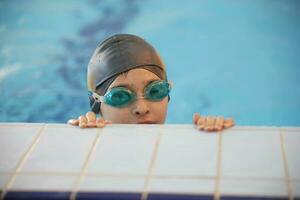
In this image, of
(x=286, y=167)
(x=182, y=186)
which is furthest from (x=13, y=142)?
(x=286, y=167)

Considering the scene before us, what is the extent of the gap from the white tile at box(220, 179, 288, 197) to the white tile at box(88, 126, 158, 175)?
26 centimetres

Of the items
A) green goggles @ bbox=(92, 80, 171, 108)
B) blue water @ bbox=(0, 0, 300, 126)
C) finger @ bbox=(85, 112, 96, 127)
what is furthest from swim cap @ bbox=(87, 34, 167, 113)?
blue water @ bbox=(0, 0, 300, 126)

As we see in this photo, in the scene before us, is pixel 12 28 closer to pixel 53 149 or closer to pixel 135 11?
pixel 135 11

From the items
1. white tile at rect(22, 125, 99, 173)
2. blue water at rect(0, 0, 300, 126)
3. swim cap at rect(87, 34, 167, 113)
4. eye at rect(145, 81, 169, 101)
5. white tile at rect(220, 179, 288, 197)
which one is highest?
blue water at rect(0, 0, 300, 126)

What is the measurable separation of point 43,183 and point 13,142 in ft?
1.06

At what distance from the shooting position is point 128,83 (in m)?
2.86

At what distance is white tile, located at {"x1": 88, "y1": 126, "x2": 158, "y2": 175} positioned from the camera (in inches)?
66.7

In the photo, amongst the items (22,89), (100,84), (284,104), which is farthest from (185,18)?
(100,84)

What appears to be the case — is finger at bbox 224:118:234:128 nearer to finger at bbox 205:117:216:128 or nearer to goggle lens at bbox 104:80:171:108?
finger at bbox 205:117:216:128

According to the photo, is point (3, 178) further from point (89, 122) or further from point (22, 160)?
point (89, 122)

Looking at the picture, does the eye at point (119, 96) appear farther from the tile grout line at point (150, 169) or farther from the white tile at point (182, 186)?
the white tile at point (182, 186)

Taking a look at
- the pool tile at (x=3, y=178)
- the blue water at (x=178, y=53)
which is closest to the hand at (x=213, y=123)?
the pool tile at (x=3, y=178)

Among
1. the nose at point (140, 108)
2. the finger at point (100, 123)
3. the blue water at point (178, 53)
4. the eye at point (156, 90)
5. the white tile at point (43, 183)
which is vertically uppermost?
the blue water at point (178, 53)

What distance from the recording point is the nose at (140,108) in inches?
109
